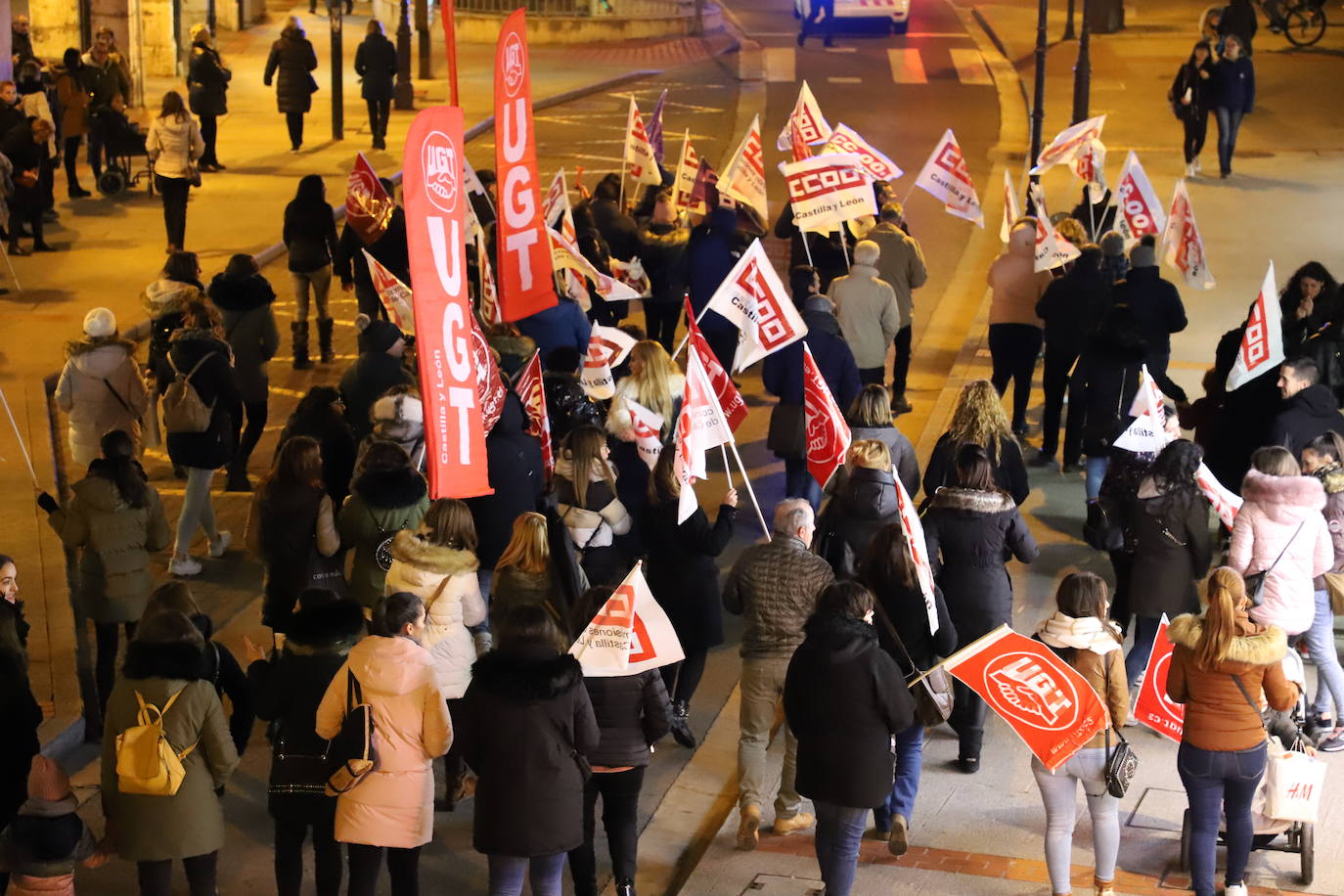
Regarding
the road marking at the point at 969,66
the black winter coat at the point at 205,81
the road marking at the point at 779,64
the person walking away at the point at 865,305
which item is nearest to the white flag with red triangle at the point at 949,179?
the person walking away at the point at 865,305

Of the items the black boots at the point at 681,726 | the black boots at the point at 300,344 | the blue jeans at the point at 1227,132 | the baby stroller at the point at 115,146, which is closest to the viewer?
the black boots at the point at 681,726

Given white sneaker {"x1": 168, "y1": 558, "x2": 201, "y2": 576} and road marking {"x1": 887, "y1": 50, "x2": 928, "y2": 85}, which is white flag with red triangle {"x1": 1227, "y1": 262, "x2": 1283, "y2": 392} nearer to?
white sneaker {"x1": 168, "y1": 558, "x2": 201, "y2": 576}

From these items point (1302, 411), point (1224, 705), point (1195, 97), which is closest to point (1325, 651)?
point (1302, 411)

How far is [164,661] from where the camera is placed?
756 centimetres

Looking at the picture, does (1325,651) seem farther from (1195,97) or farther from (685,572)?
(1195,97)

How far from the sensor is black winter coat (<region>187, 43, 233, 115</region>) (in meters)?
23.7

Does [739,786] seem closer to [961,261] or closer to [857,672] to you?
[857,672]

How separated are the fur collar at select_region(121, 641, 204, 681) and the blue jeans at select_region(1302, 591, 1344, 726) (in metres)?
5.59

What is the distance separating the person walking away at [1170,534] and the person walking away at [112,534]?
5028mm

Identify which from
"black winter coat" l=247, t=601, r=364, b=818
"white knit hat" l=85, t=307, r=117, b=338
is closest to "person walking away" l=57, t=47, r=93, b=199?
"white knit hat" l=85, t=307, r=117, b=338

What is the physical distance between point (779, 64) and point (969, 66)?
3254 millimetres

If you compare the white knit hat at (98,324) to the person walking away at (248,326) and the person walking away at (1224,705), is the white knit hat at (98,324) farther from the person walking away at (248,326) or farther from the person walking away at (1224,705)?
the person walking away at (1224,705)

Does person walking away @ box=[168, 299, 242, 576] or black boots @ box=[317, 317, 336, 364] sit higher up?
person walking away @ box=[168, 299, 242, 576]

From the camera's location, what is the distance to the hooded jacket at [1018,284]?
14.4m
